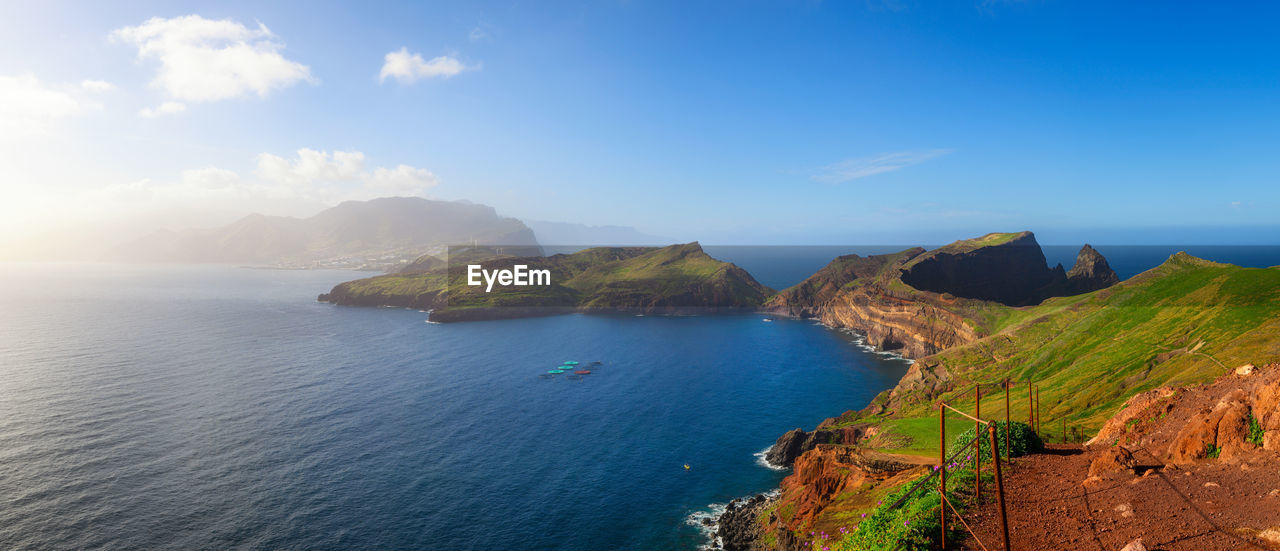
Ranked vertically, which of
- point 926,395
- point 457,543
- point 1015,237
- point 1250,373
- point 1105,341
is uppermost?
point 1015,237

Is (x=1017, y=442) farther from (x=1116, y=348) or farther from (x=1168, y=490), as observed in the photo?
(x=1116, y=348)

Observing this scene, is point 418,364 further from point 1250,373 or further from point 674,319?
point 1250,373

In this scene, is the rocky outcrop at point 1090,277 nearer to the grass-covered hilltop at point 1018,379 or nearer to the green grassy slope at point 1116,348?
the grass-covered hilltop at point 1018,379

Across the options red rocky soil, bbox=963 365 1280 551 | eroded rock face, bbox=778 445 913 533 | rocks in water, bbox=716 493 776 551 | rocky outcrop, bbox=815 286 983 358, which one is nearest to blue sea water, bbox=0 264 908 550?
rocks in water, bbox=716 493 776 551

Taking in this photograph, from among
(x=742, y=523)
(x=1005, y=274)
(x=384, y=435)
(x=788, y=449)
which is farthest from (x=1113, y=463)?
(x=1005, y=274)

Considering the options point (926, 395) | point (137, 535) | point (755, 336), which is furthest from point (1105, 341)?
point (137, 535)
